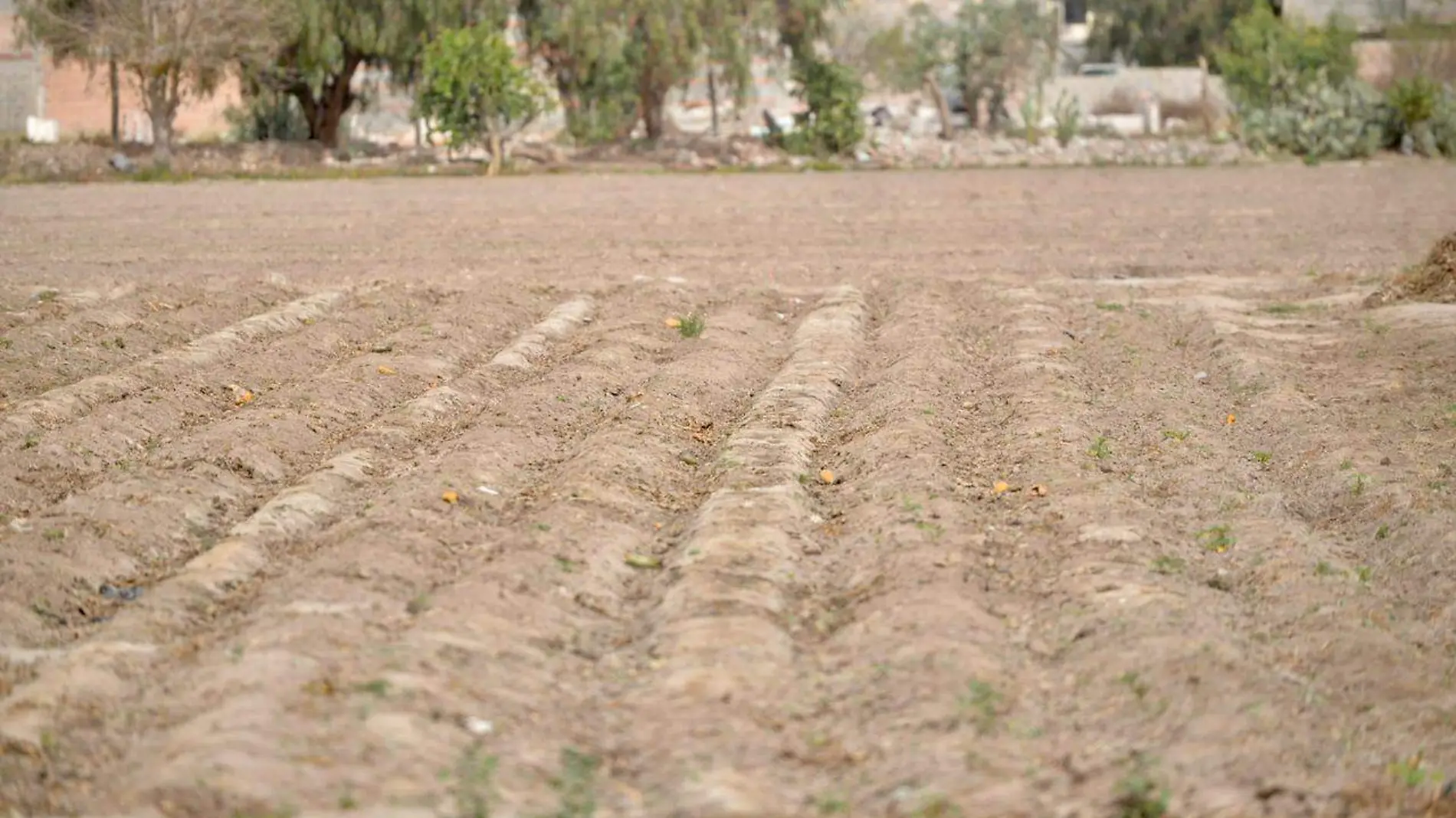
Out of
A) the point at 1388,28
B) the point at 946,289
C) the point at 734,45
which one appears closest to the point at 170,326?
the point at 946,289

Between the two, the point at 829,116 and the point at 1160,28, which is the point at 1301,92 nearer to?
the point at 829,116

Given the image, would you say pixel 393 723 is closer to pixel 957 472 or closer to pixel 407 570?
pixel 407 570

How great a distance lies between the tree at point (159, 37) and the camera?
31.0 meters

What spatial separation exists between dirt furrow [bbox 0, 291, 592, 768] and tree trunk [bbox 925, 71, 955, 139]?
3426cm

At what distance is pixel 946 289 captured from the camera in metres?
13.2

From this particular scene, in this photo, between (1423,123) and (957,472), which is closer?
(957,472)

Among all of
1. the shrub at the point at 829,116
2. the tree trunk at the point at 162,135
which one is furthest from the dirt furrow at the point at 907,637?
the shrub at the point at 829,116

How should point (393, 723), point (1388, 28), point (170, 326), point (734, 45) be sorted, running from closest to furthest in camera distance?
1. point (393, 723)
2. point (170, 326)
3. point (734, 45)
4. point (1388, 28)

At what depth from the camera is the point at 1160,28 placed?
59.6 meters

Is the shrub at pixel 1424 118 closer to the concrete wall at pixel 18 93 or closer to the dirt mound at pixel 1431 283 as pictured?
the dirt mound at pixel 1431 283

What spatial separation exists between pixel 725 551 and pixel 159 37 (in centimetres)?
2740

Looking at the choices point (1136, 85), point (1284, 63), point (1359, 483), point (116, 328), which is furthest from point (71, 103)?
point (1359, 483)

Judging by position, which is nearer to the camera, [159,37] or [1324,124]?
[159,37]

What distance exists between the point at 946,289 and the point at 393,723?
30.1 ft
